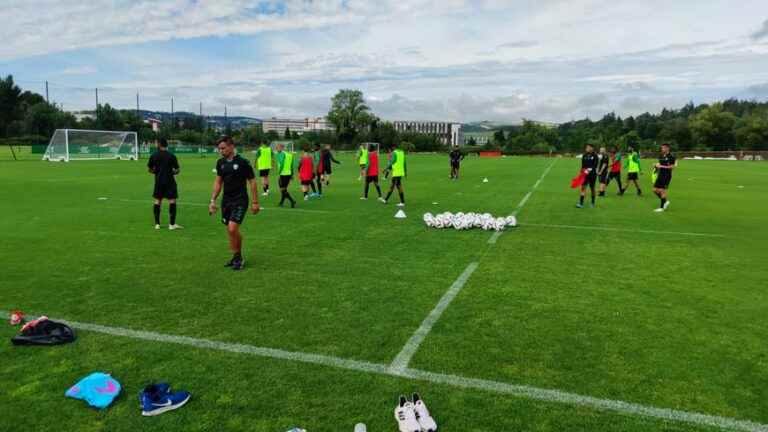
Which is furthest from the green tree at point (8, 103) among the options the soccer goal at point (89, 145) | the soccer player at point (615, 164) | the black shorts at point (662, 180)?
the black shorts at point (662, 180)

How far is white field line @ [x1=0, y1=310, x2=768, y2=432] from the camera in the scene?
352cm

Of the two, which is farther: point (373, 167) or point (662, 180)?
point (373, 167)

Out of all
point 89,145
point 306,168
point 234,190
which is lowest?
point 234,190

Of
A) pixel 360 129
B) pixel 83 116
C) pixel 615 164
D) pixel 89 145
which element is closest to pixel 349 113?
pixel 360 129

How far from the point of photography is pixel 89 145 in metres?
44.6

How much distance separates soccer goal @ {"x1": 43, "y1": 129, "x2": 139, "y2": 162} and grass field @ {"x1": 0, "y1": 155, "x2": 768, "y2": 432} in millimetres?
36637

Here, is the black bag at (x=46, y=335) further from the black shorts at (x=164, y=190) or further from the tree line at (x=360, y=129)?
the tree line at (x=360, y=129)

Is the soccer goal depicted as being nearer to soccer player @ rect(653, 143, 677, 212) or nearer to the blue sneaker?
soccer player @ rect(653, 143, 677, 212)

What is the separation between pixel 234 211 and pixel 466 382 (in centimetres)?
468

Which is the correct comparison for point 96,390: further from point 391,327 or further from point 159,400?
point 391,327

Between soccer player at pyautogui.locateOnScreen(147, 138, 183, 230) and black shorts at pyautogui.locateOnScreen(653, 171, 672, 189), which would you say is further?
black shorts at pyautogui.locateOnScreen(653, 171, 672, 189)

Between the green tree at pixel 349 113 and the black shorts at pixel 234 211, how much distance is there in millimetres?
113908

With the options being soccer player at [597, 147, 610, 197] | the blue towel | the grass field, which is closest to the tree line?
soccer player at [597, 147, 610, 197]

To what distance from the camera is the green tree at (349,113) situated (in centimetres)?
12062
